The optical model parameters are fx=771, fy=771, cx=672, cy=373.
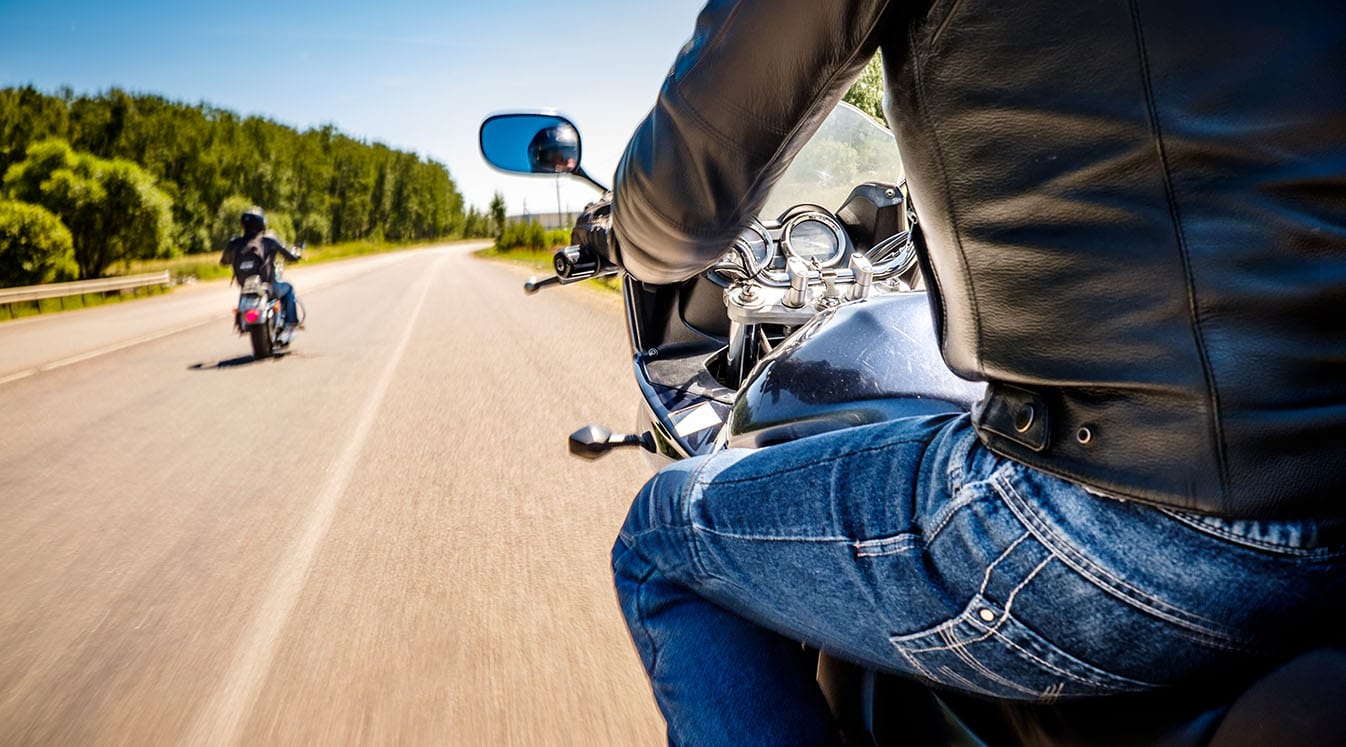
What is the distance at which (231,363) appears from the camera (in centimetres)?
873

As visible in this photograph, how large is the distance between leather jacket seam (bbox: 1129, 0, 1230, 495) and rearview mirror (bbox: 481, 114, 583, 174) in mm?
1550

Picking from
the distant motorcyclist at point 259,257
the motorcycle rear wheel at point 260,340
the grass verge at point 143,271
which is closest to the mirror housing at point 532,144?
→ the motorcycle rear wheel at point 260,340

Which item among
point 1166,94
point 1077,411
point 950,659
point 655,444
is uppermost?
point 1166,94

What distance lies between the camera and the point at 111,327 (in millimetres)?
12891

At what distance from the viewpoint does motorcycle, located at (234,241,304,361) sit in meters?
8.86

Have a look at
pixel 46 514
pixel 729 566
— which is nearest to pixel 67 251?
pixel 46 514

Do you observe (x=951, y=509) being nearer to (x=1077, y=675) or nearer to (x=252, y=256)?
(x=1077, y=675)

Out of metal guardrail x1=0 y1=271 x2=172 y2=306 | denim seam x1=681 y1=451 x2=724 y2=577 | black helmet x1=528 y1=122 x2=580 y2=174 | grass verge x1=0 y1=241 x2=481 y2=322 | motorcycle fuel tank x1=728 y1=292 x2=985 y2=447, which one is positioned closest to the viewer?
denim seam x1=681 y1=451 x2=724 y2=577

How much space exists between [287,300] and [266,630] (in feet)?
26.4

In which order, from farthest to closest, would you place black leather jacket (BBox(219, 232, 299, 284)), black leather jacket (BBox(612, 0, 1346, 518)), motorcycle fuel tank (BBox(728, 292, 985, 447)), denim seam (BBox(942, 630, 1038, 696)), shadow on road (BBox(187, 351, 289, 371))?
black leather jacket (BBox(219, 232, 299, 284)) < shadow on road (BBox(187, 351, 289, 371)) < motorcycle fuel tank (BBox(728, 292, 985, 447)) < denim seam (BBox(942, 630, 1038, 696)) < black leather jacket (BBox(612, 0, 1346, 518))

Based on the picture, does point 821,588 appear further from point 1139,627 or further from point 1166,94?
point 1166,94

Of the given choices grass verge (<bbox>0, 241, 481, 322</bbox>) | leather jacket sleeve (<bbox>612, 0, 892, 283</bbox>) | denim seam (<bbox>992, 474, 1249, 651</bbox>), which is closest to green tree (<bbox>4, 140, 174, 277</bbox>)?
grass verge (<bbox>0, 241, 481, 322</bbox>)

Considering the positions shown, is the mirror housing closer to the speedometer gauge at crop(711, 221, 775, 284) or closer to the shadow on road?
the speedometer gauge at crop(711, 221, 775, 284)

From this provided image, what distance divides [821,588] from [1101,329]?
1.45 ft
